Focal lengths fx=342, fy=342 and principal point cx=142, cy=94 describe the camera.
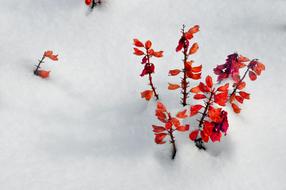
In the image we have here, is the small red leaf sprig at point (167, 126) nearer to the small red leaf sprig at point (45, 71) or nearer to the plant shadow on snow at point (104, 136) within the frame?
the plant shadow on snow at point (104, 136)

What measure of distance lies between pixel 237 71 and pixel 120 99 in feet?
3.26

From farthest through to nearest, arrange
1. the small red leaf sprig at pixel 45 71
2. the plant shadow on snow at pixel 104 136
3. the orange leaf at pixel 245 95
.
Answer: the small red leaf sprig at pixel 45 71, the orange leaf at pixel 245 95, the plant shadow on snow at pixel 104 136

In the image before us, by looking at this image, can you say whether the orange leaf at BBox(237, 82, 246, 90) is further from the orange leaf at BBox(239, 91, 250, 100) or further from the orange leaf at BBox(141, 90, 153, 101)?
the orange leaf at BBox(141, 90, 153, 101)

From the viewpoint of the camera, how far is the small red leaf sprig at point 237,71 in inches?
103

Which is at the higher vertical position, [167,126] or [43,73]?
[167,126]

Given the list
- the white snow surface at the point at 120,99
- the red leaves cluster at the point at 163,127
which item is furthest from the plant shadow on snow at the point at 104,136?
the red leaves cluster at the point at 163,127

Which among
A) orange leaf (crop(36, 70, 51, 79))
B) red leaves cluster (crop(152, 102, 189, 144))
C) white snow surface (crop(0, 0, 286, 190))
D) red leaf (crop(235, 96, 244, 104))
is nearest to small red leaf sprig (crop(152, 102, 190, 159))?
red leaves cluster (crop(152, 102, 189, 144))

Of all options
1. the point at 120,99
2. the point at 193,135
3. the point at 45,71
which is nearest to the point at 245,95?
the point at 193,135

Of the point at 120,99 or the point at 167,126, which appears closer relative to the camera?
the point at 167,126

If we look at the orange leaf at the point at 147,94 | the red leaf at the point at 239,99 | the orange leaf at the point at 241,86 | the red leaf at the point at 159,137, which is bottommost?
the red leaf at the point at 159,137

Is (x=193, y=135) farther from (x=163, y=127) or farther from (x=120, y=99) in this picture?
(x=120, y=99)

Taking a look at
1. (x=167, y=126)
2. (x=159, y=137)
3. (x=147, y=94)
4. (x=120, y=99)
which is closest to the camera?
(x=167, y=126)

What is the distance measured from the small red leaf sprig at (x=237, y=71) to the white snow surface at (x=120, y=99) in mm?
130

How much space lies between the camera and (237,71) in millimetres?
2740
